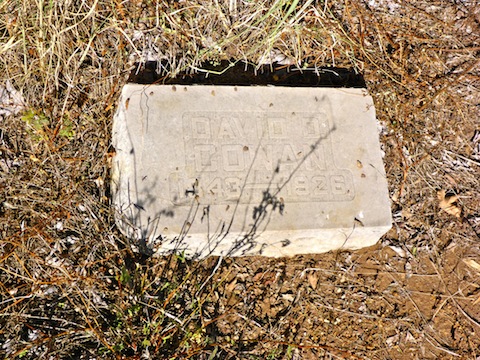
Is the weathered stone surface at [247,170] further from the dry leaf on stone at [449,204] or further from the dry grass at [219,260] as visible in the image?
the dry leaf on stone at [449,204]

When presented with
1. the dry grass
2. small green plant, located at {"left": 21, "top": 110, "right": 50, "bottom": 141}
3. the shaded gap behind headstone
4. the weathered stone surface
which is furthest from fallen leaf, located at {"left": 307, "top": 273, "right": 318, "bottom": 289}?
small green plant, located at {"left": 21, "top": 110, "right": 50, "bottom": 141}

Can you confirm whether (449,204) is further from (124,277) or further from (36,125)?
(36,125)

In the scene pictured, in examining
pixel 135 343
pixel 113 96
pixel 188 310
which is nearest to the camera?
pixel 135 343

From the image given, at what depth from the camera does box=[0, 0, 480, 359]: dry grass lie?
2822 mm

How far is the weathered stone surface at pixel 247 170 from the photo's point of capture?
9.28 ft

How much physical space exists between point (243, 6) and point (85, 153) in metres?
1.31

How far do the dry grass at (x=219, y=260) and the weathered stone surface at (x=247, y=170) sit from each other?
0.19 metres

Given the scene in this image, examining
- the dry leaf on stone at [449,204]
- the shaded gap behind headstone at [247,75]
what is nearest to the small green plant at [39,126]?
the shaded gap behind headstone at [247,75]

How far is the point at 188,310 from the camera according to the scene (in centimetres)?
291

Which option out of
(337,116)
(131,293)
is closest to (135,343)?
(131,293)

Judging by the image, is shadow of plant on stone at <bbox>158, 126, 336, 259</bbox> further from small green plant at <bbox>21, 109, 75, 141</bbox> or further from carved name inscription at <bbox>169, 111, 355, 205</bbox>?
small green plant at <bbox>21, 109, 75, 141</bbox>

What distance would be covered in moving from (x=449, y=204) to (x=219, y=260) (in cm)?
154

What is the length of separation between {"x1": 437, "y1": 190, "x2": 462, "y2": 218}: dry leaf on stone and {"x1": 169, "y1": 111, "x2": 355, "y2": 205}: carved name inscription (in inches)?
30.8

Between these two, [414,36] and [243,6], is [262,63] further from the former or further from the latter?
[414,36]
